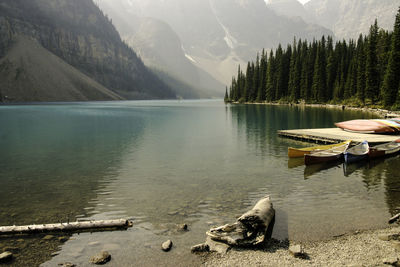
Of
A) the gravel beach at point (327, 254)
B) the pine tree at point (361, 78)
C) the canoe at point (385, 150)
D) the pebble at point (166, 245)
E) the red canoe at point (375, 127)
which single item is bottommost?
the gravel beach at point (327, 254)

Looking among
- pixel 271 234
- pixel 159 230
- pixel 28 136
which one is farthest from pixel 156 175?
pixel 28 136

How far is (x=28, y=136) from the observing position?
38.8 m

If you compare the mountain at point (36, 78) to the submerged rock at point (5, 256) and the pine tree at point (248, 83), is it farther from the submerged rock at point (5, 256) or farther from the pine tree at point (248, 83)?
the submerged rock at point (5, 256)

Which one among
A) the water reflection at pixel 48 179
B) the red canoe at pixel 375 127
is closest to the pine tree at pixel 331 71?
the red canoe at pixel 375 127

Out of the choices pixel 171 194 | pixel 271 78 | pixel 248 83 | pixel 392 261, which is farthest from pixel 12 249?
pixel 248 83

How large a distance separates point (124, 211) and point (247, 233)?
5.74 meters

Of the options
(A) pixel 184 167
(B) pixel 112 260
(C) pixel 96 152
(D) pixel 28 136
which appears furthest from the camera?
(D) pixel 28 136

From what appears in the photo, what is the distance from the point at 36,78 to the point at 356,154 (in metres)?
171

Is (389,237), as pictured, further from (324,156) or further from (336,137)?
(336,137)

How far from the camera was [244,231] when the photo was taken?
10.6 metres

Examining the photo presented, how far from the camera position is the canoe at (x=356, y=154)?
2275 centimetres

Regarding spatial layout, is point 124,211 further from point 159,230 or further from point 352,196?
point 352,196

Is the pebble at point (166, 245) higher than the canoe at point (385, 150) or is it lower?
lower

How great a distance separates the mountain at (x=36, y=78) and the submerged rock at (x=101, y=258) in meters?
161
